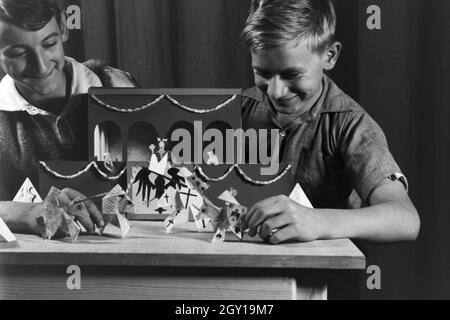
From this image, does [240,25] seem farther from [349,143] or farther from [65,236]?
[65,236]

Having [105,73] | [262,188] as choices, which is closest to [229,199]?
[262,188]

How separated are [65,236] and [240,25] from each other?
0.43 metres

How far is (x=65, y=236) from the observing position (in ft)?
2.97

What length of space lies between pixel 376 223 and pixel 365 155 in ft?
0.38

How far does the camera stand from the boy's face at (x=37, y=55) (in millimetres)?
1065

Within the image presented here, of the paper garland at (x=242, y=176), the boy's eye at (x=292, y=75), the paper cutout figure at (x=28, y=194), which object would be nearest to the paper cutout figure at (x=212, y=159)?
the paper garland at (x=242, y=176)

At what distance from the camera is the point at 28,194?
1.00 m

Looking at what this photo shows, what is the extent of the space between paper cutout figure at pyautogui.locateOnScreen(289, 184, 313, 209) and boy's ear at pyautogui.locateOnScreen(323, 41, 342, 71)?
0.21 m

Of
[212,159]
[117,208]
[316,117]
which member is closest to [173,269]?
[117,208]

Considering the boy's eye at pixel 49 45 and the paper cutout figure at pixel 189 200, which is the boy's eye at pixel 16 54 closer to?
the boy's eye at pixel 49 45

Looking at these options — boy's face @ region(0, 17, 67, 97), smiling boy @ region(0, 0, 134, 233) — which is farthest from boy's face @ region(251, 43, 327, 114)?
boy's face @ region(0, 17, 67, 97)

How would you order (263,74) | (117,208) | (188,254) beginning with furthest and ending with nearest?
1. (263,74)
2. (117,208)
3. (188,254)

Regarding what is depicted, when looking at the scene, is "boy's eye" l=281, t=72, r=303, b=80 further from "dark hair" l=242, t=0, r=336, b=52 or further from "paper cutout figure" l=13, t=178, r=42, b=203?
"paper cutout figure" l=13, t=178, r=42, b=203

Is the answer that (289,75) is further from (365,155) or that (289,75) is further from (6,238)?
(6,238)
